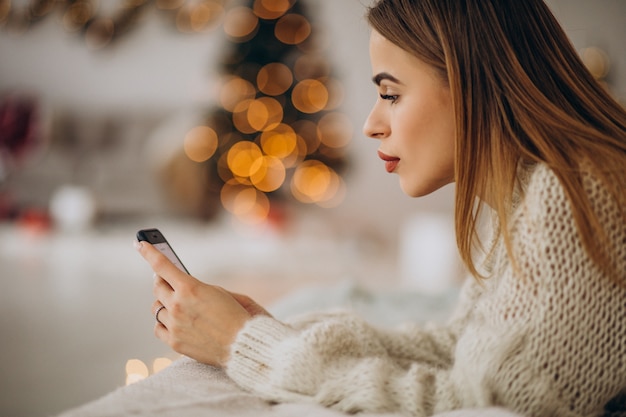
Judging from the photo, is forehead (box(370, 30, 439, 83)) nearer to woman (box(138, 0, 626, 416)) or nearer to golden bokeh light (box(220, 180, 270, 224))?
woman (box(138, 0, 626, 416))

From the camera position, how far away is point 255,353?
69cm

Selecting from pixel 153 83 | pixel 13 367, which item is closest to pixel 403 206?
pixel 153 83

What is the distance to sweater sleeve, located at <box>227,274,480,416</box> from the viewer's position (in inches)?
25.7

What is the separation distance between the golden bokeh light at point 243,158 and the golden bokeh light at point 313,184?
1.03 feet

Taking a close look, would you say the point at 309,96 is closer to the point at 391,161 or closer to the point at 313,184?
the point at 313,184

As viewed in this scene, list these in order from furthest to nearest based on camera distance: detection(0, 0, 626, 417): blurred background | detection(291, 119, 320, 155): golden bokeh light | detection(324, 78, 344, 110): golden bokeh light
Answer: detection(324, 78, 344, 110): golden bokeh light → detection(291, 119, 320, 155): golden bokeh light → detection(0, 0, 626, 417): blurred background

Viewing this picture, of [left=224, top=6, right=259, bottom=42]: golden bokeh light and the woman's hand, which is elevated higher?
[left=224, top=6, right=259, bottom=42]: golden bokeh light

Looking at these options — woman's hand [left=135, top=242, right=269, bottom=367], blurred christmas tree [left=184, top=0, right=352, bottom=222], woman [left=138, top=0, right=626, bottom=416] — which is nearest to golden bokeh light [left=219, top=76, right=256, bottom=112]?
blurred christmas tree [left=184, top=0, right=352, bottom=222]

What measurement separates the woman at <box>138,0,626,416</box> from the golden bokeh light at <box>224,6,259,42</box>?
310cm

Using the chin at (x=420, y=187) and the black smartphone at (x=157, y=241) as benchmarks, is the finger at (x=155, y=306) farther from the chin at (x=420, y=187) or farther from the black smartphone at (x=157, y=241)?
the chin at (x=420, y=187)

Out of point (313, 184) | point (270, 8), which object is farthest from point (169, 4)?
point (313, 184)

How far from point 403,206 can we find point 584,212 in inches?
141

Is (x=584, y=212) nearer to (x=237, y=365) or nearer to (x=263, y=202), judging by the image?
(x=237, y=365)

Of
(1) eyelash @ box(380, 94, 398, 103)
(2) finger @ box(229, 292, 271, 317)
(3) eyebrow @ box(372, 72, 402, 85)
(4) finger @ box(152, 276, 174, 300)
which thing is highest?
(3) eyebrow @ box(372, 72, 402, 85)
